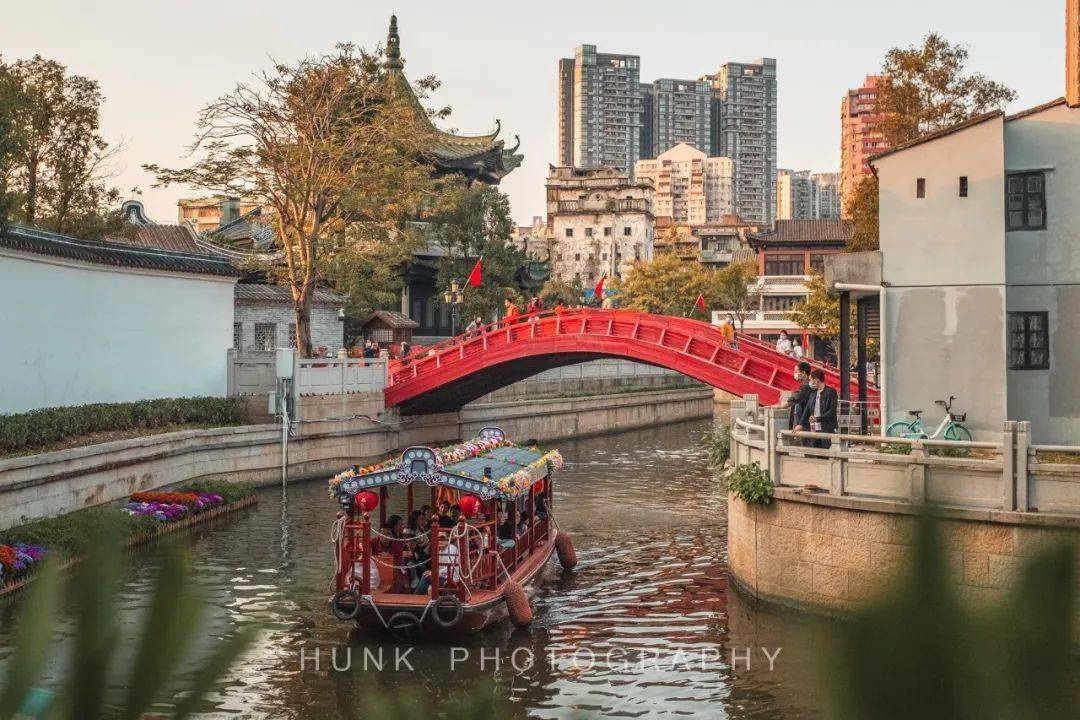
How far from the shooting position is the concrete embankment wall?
20438 millimetres

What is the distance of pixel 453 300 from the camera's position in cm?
4947

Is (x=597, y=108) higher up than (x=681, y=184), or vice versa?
(x=597, y=108)

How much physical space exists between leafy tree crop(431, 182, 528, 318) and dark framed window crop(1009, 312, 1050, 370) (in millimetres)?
34564

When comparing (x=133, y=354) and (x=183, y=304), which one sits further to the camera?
(x=183, y=304)

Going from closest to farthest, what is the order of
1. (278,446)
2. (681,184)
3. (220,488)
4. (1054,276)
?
(1054,276)
(220,488)
(278,446)
(681,184)

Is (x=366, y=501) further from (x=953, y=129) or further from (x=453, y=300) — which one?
(x=453, y=300)

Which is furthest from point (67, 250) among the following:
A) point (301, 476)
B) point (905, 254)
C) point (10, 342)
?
point (905, 254)

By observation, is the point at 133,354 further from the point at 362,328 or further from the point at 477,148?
the point at 477,148

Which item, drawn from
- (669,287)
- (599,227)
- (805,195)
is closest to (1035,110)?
(669,287)

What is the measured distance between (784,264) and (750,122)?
Result: 4375 inches

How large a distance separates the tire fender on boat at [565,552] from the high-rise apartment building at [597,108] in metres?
155

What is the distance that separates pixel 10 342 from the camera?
2416cm

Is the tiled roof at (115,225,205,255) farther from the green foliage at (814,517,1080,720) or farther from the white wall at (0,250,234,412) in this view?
the green foliage at (814,517,1080,720)

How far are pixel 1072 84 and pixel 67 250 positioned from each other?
2043 cm
